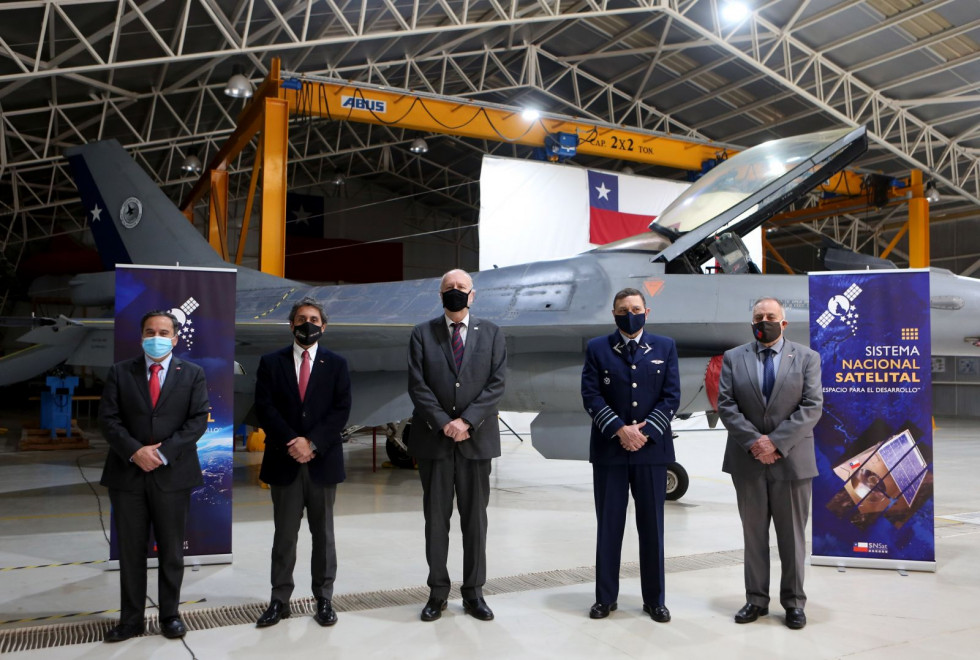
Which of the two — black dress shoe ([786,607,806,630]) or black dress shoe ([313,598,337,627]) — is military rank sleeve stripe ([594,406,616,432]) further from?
black dress shoe ([313,598,337,627])

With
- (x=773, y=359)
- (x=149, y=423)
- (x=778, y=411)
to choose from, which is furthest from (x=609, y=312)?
(x=149, y=423)

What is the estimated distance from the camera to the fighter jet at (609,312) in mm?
7461

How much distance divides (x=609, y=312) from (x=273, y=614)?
481cm

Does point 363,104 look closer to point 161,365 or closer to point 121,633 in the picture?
point 161,365

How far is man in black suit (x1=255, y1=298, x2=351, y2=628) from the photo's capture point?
13.8 ft

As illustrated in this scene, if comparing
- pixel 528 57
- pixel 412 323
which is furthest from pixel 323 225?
pixel 412 323

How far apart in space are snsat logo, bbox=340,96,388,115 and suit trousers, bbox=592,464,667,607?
1321 cm

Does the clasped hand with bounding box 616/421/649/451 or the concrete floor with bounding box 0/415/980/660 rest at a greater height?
the clasped hand with bounding box 616/421/649/451

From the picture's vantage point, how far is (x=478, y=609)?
4.23 m

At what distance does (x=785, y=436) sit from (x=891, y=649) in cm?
119

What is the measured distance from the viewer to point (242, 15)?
14727 mm

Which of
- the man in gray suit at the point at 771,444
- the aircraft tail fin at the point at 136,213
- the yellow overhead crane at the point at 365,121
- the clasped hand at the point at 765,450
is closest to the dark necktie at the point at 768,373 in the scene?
the man in gray suit at the point at 771,444

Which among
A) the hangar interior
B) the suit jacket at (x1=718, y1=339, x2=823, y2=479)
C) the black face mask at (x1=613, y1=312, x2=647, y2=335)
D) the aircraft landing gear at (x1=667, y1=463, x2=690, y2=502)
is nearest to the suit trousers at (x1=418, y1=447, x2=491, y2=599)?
the hangar interior

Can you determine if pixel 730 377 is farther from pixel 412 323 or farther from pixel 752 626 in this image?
pixel 412 323
